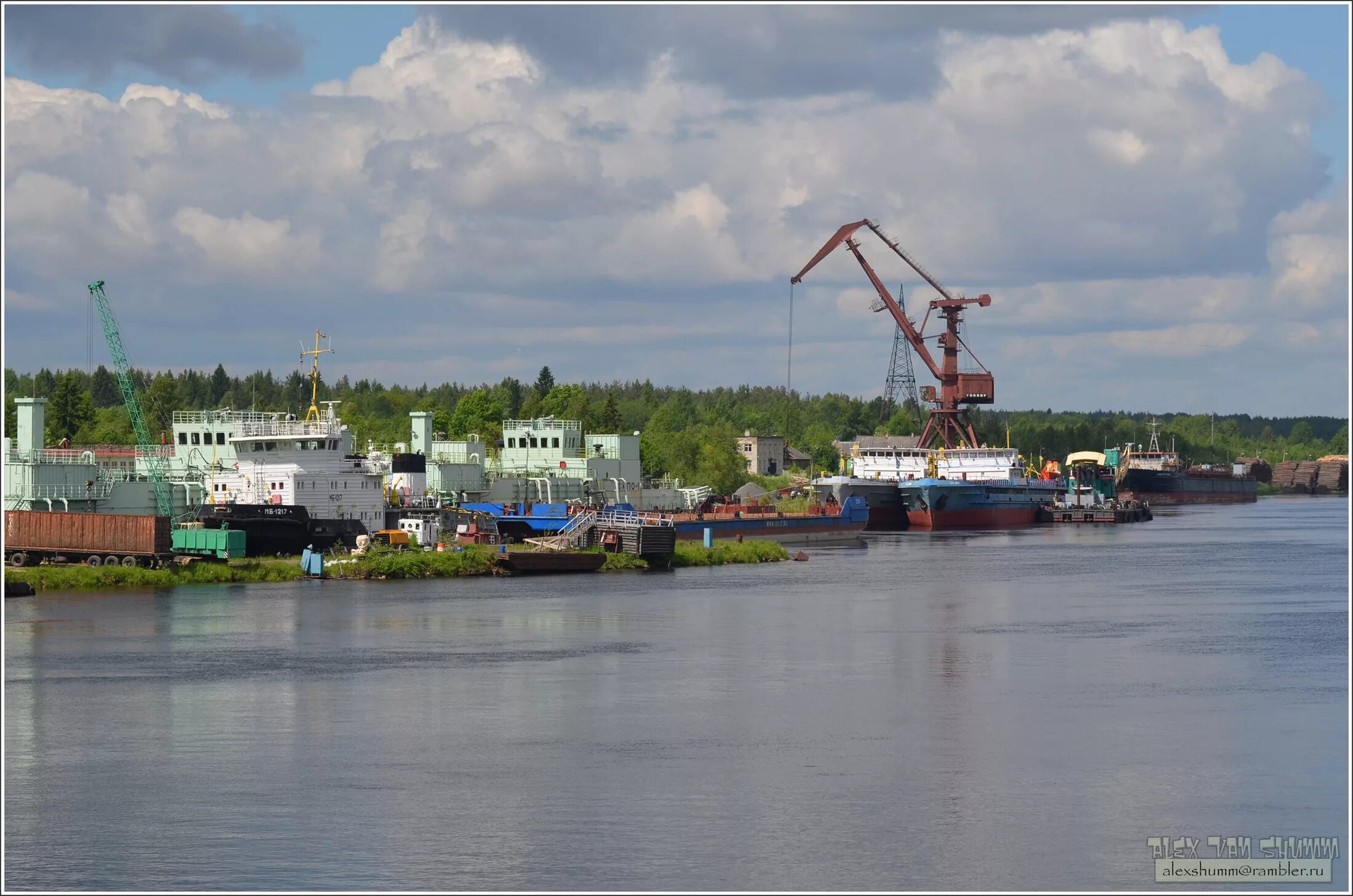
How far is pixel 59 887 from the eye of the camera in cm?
2298

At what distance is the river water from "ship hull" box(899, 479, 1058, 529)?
69.5 meters

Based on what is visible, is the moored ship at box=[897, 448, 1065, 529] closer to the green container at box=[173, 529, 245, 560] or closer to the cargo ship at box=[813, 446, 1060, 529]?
the cargo ship at box=[813, 446, 1060, 529]

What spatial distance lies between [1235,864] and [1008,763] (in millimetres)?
6570

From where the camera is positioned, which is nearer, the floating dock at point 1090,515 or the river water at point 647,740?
the river water at point 647,740

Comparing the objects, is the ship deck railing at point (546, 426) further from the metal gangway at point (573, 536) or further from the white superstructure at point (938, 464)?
the white superstructure at point (938, 464)

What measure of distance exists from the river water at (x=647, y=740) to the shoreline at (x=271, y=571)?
235 cm

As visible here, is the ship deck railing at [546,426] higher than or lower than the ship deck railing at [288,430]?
higher

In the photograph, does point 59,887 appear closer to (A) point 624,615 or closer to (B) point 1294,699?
(B) point 1294,699

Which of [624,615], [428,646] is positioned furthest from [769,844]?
[624,615]

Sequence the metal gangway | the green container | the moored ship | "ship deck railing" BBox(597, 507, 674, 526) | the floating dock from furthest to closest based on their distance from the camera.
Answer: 1. the floating dock
2. the moored ship
3. "ship deck railing" BBox(597, 507, 674, 526)
4. the metal gangway
5. the green container

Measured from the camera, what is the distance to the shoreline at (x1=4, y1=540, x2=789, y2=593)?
193 feet

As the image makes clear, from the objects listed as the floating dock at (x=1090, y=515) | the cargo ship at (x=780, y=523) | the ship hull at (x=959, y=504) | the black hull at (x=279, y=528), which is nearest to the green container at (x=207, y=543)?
the black hull at (x=279, y=528)

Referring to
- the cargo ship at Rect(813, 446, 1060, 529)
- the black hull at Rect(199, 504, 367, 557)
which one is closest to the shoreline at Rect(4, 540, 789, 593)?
the black hull at Rect(199, 504, 367, 557)

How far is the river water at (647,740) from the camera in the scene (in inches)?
960
